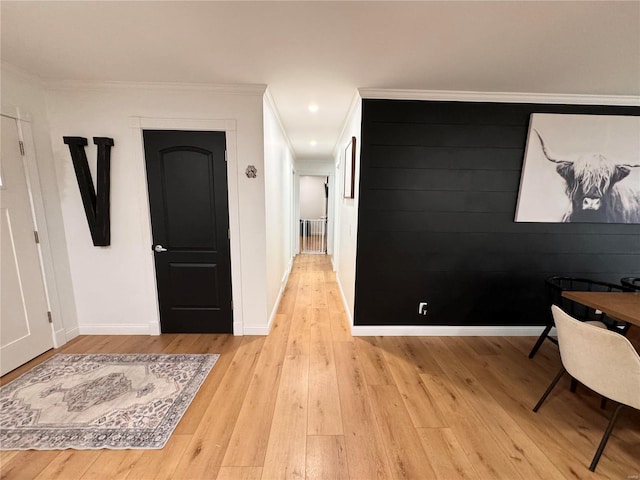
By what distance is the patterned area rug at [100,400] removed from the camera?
1.55 metres

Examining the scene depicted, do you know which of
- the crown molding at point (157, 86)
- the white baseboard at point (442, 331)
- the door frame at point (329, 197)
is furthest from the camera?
the door frame at point (329, 197)

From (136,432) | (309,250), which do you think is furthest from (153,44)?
(309,250)

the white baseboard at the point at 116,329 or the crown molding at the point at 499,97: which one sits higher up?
the crown molding at the point at 499,97

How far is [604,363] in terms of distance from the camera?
1.41 m

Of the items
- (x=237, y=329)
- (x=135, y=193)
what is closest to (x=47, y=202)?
(x=135, y=193)

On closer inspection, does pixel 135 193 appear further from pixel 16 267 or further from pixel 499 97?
pixel 499 97

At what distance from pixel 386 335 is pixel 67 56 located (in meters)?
3.70

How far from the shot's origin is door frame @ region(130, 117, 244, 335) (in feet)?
7.97

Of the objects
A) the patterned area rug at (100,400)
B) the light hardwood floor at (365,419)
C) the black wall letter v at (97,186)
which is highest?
the black wall letter v at (97,186)

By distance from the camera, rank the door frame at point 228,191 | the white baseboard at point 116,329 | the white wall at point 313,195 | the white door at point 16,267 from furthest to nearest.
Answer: the white wall at point 313,195, the white baseboard at point 116,329, the door frame at point 228,191, the white door at point 16,267

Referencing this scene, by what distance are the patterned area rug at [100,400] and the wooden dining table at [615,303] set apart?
297 centimetres

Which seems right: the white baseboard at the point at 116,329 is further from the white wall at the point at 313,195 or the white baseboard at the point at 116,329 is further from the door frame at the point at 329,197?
the white wall at the point at 313,195

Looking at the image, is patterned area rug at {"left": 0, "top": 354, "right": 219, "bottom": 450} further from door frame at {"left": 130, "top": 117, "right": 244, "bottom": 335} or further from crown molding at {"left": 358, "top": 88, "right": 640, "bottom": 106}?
crown molding at {"left": 358, "top": 88, "right": 640, "bottom": 106}

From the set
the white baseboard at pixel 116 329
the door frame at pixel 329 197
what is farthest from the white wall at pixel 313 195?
the white baseboard at pixel 116 329
